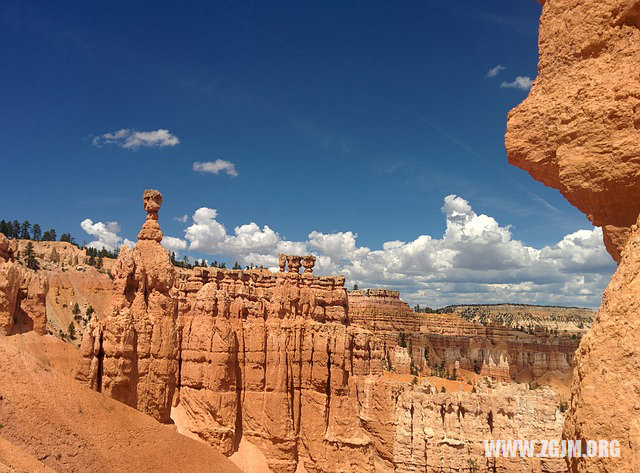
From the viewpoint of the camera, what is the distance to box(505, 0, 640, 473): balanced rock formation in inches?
180

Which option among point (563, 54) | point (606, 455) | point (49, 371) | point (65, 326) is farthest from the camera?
point (65, 326)

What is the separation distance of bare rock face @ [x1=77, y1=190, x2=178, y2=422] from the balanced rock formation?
18121 mm

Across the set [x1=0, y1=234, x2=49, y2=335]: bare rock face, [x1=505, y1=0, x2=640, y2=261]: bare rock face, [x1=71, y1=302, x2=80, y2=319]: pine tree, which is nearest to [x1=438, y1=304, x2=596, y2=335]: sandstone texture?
[x1=71, y1=302, x2=80, y2=319]: pine tree

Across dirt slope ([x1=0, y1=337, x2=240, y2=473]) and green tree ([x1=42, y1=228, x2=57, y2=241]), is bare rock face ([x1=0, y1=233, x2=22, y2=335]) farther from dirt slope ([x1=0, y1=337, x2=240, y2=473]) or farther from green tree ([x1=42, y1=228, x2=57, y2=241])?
green tree ([x1=42, y1=228, x2=57, y2=241])

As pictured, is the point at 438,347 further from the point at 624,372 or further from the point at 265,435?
the point at 624,372

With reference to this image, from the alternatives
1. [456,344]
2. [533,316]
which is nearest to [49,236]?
[456,344]

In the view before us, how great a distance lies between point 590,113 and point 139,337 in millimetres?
20388

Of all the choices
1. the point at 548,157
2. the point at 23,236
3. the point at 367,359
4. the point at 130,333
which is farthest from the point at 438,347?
the point at 23,236

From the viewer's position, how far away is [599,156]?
229 inches

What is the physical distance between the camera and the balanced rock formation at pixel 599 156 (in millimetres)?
4566

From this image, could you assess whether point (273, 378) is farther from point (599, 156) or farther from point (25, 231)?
point (25, 231)

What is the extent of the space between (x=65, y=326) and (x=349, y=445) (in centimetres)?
5389

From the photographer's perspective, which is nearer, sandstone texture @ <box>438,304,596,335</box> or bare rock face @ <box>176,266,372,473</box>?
bare rock face @ <box>176,266,372,473</box>

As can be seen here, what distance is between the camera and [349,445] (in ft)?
102
